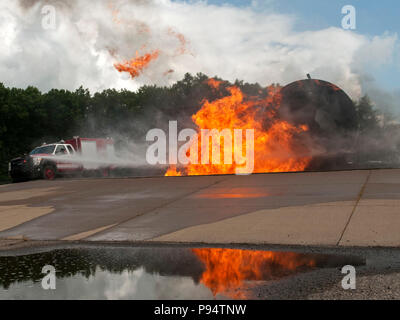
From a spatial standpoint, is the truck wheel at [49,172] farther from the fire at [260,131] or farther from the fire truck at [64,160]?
the fire at [260,131]

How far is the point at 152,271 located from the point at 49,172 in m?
16.8

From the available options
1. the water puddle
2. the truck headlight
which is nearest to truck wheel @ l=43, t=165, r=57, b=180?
the truck headlight

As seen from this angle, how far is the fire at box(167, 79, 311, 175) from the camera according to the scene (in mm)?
17812

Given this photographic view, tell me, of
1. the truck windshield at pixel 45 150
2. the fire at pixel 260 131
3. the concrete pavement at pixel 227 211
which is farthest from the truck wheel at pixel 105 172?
the concrete pavement at pixel 227 211

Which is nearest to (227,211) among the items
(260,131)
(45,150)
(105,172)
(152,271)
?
(152,271)

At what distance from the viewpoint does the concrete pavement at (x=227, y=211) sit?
25.5 ft

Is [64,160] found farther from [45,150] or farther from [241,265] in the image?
[241,265]

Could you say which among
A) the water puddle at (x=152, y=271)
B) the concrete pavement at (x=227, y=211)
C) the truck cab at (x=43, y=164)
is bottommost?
the water puddle at (x=152, y=271)

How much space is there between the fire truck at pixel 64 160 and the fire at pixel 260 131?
609 cm

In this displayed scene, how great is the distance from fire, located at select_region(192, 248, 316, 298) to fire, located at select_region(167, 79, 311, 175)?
432 inches

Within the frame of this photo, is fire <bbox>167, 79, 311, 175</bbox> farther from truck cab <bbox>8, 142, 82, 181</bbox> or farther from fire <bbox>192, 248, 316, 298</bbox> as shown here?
fire <bbox>192, 248, 316, 298</bbox>

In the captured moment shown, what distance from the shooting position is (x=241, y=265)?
6234 mm
